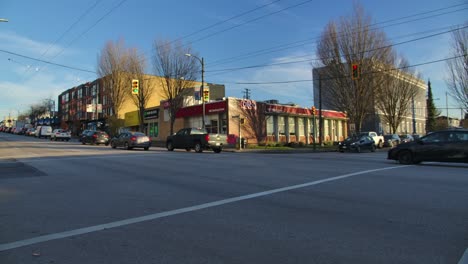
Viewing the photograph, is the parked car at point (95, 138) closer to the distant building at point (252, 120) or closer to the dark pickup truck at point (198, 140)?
the distant building at point (252, 120)

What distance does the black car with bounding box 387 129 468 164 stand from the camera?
1279 cm

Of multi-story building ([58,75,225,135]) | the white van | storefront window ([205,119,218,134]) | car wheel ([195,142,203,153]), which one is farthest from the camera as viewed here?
the white van

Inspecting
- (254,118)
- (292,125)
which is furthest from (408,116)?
(254,118)

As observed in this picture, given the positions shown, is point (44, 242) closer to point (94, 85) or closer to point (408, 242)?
point (408, 242)

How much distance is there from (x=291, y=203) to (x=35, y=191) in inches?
234

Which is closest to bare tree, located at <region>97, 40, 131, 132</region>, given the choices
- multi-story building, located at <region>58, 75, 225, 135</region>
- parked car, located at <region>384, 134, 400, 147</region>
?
multi-story building, located at <region>58, 75, 225, 135</region>

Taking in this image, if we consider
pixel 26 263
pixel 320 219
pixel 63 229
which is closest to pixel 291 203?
pixel 320 219

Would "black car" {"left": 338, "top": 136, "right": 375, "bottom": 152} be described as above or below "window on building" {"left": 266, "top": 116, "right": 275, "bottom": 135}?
below

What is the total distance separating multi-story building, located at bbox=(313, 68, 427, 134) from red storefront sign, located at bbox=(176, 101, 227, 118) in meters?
10.3

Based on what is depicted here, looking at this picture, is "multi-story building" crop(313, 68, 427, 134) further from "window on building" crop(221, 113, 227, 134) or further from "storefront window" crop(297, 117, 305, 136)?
"window on building" crop(221, 113, 227, 134)

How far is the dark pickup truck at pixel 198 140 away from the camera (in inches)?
921

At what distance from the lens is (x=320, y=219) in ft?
17.4

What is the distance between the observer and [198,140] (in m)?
23.8

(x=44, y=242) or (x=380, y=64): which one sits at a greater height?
(x=380, y=64)
